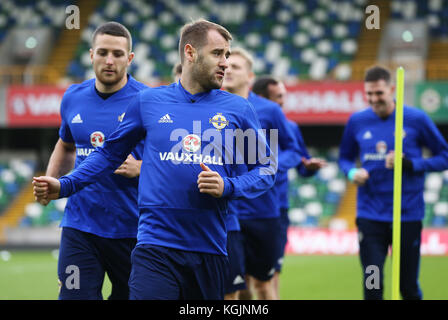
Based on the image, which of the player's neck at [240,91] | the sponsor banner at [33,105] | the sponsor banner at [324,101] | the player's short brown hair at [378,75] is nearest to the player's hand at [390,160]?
the player's short brown hair at [378,75]

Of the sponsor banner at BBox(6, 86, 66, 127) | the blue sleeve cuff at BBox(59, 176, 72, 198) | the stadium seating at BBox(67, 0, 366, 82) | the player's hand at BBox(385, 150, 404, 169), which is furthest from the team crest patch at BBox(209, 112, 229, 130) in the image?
the stadium seating at BBox(67, 0, 366, 82)

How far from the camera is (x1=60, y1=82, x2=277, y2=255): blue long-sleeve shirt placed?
3.74 m

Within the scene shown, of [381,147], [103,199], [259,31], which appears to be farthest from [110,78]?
[259,31]

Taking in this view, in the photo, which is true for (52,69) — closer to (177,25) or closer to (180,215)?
(177,25)

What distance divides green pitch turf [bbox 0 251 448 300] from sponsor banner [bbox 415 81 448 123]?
432cm

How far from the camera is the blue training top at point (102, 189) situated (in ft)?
15.6

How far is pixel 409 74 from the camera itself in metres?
19.7

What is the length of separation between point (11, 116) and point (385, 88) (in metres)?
16.3

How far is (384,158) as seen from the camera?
21.0 feet

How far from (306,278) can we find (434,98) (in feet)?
27.8

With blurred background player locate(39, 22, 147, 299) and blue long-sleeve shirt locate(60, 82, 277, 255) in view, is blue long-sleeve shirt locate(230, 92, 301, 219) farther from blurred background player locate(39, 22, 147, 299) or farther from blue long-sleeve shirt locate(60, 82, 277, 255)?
blue long-sleeve shirt locate(60, 82, 277, 255)

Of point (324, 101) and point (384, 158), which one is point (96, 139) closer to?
point (384, 158)

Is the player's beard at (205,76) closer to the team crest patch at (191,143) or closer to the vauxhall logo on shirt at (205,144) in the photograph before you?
the vauxhall logo on shirt at (205,144)
